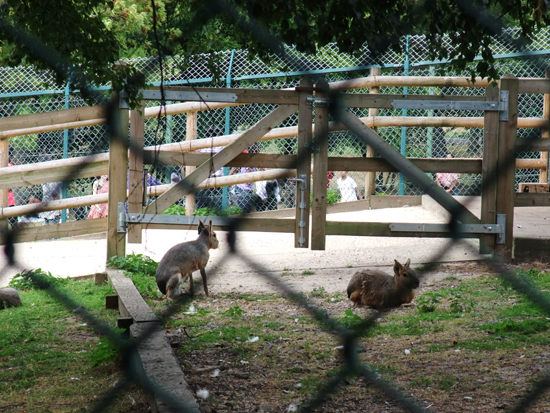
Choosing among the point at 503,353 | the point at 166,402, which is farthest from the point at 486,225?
the point at 166,402

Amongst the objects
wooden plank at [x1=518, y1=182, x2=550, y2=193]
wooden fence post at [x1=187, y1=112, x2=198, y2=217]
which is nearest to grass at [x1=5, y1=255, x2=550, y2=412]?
wooden plank at [x1=518, y1=182, x2=550, y2=193]

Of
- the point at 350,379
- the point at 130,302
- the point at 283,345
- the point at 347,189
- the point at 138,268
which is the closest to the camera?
the point at 350,379

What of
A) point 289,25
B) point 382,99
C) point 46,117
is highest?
point 382,99

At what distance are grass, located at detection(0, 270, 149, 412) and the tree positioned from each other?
3.03 feet


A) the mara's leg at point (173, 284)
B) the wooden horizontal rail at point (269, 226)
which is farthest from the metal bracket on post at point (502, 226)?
the mara's leg at point (173, 284)

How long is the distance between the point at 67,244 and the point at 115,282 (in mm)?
3011

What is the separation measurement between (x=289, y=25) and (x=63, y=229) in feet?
13.9

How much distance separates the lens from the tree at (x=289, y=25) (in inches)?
74.2

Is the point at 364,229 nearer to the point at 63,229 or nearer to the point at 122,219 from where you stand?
the point at 122,219

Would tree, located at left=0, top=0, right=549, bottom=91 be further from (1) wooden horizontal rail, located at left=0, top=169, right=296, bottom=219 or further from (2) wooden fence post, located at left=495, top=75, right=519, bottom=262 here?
(1) wooden horizontal rail, located at left=0, top=169, right=296, bottom=219

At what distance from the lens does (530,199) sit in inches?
247

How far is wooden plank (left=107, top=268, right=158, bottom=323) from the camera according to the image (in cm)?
355

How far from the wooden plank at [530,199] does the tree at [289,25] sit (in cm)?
419

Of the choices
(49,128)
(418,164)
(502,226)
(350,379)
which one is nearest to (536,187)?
(502,226)
